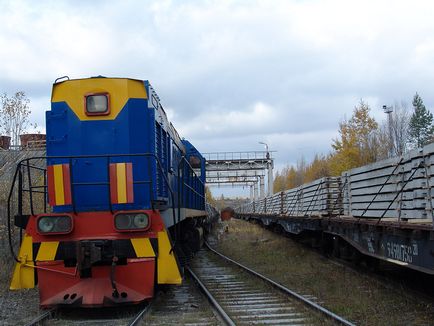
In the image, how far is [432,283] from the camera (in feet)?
28.0

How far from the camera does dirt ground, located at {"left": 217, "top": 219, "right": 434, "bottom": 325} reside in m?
6.67

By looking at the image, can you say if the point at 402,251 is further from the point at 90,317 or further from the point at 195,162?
the point at 195,162

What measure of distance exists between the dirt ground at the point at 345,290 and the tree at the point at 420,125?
1774 inches

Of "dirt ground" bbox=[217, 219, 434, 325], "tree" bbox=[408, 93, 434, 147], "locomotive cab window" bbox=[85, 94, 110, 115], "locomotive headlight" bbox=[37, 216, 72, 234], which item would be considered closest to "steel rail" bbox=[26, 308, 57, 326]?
"locomotive headlight" bbox=[37, 216, 72, 234]

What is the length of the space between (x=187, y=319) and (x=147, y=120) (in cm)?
312

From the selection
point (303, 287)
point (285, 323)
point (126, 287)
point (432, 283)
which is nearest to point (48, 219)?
point (126, 287)

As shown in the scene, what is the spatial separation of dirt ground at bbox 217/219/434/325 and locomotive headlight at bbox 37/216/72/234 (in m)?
4.07

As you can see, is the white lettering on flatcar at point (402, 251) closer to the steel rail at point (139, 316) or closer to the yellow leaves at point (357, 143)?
the steel rail at point (139, 316)

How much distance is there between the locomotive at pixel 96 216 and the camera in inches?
262

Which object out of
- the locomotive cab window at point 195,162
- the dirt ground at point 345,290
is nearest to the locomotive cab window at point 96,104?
the dirt ground at point 345,290

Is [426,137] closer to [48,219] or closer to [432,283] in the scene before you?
[432,283]

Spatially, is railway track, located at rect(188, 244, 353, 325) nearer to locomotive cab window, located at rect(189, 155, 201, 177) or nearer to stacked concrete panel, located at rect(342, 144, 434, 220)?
stacked concrete panel, located at rect(342, 144, 434, 220)

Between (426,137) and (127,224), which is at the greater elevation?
(426,137)

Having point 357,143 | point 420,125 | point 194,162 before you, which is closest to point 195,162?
A: point 194,162
